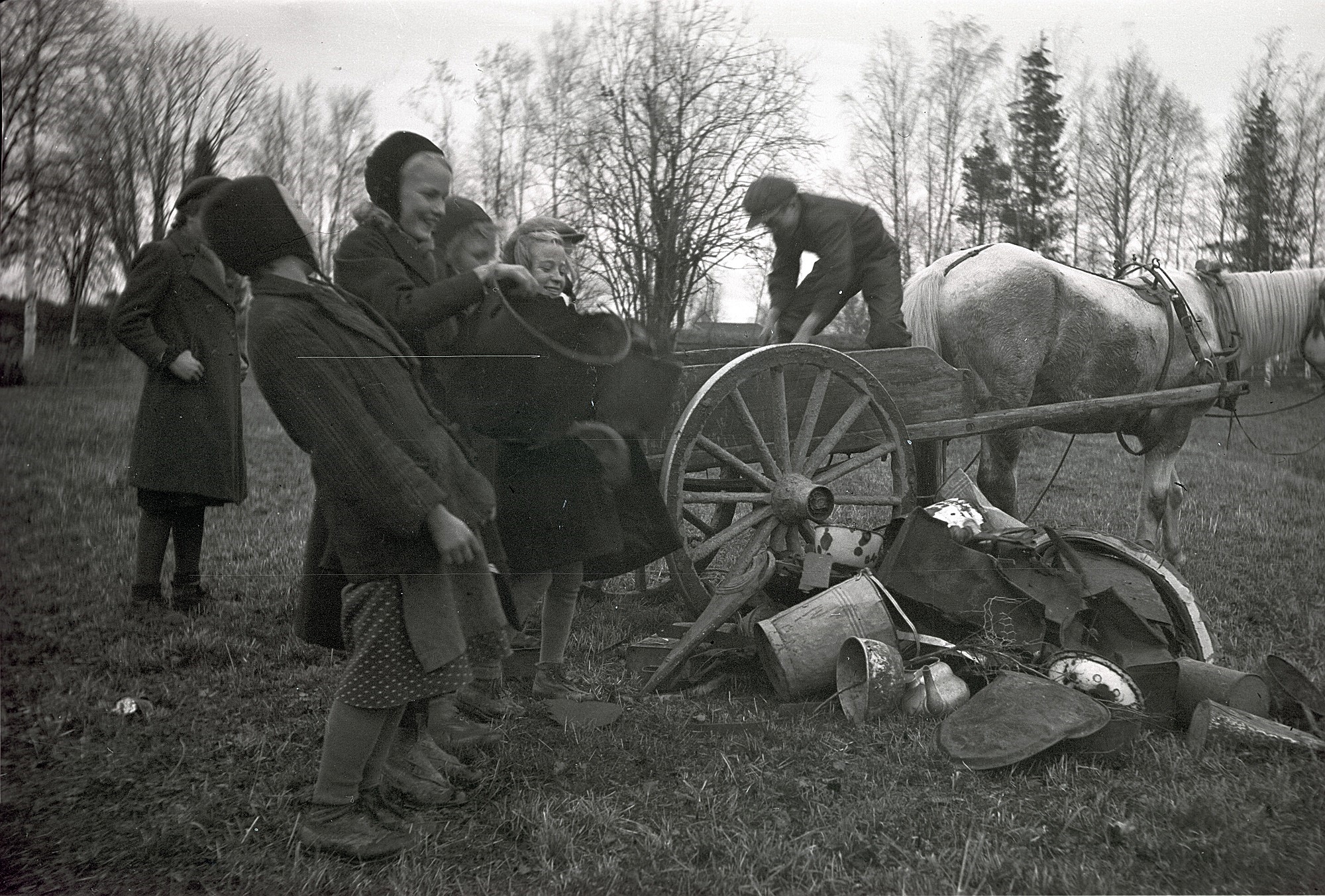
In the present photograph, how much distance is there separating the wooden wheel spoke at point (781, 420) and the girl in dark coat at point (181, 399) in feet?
6.87

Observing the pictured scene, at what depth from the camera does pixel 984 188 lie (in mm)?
4945

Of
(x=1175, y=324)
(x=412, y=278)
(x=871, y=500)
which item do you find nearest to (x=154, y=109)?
(x=412, y=278)

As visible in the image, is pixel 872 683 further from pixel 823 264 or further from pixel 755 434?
pixel 823 264

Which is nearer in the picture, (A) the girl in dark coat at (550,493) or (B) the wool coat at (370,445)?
(B) the wool coat at (370,445)

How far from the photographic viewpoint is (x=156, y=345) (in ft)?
10.1

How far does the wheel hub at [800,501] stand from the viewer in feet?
11.9

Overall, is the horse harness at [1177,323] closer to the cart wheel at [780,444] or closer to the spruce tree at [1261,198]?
the spruce tree at [1261,198]

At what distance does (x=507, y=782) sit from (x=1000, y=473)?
374 centimetres

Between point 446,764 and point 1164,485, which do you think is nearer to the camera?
point 446,764

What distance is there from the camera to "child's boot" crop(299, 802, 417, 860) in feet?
6.93

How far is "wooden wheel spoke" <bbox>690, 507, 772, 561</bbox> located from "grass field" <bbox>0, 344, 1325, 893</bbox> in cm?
55

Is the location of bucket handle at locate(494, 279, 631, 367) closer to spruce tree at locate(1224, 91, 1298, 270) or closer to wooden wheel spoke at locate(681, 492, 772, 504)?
wooden wheel spoke at locate(681, 492, 772, 504)

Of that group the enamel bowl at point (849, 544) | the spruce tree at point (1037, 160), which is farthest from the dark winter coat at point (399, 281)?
the spruce tree at point (1037, 160)

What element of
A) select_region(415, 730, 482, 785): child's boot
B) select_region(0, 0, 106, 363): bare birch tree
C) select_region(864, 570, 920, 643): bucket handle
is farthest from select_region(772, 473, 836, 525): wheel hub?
select_region(0, 0, 106, 363): bare birch tree
